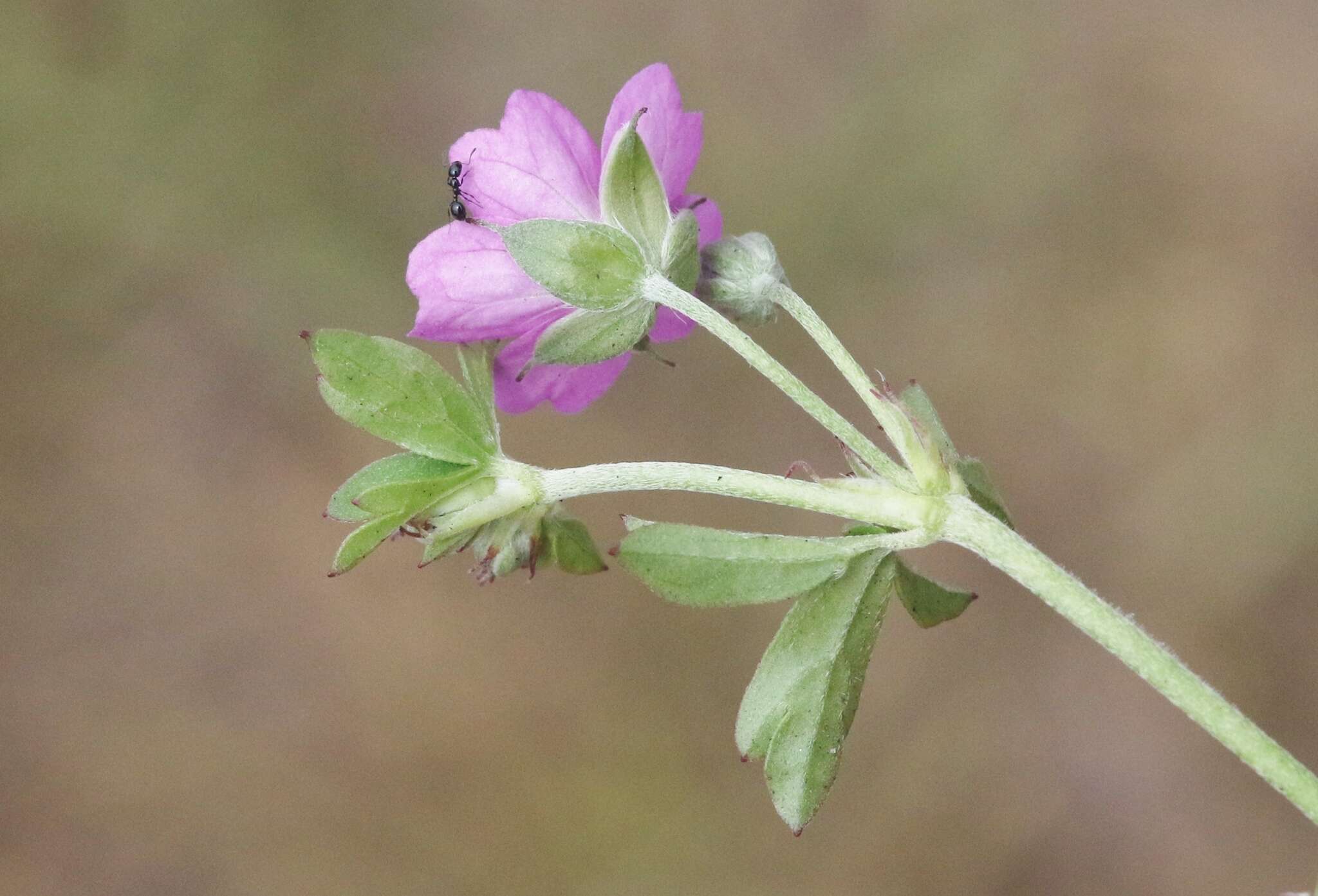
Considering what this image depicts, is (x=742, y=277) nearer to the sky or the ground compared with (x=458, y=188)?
nearer to the ground

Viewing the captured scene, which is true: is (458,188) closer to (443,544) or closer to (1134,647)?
(443,544)

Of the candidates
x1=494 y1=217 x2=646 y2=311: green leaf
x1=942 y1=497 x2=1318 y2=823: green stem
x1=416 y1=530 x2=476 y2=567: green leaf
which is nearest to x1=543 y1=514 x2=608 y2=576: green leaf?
→ x1=416 y1=530 x2=476 y2=567: green leaf

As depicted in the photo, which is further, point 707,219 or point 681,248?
point 707,219

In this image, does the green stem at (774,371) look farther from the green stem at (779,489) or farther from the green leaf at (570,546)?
the green leaf at (570,546)

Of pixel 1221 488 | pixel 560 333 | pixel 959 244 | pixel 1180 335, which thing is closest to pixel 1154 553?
pixel 1221 488

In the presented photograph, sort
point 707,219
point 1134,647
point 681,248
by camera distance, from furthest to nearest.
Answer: point 707,219, point 681,248, point 1134,647

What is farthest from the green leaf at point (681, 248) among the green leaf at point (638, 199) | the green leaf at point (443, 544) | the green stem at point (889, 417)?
the green leaf at point (443, 544)

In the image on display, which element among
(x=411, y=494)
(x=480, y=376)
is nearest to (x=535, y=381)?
(x=480, y=376)
